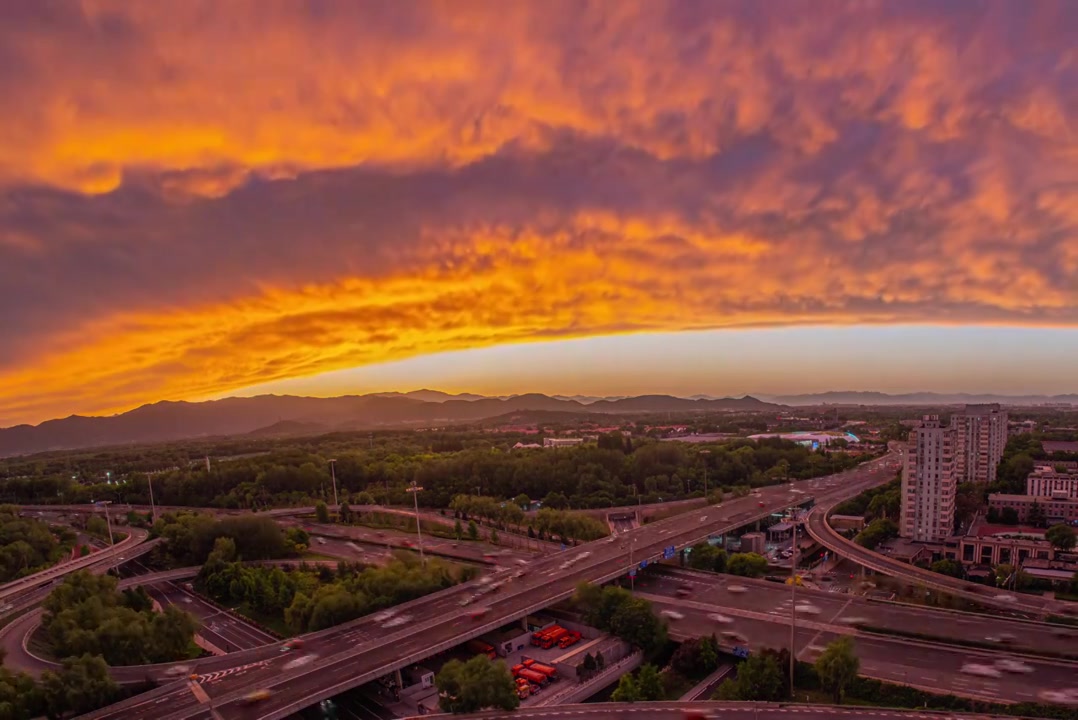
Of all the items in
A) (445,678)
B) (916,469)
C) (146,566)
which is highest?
(916,469)

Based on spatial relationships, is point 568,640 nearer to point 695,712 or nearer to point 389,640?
point 389,640

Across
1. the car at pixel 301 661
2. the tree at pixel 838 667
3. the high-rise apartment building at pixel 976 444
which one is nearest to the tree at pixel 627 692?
the tree at pixel 838 667

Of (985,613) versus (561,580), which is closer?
(985,613)

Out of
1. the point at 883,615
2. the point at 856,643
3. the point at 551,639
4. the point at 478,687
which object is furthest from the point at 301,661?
the point at 883,615

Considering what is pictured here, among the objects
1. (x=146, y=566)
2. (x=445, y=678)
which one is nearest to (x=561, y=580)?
(x=445, y=678)

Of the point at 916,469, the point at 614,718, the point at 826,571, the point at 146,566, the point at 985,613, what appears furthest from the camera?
the point at 146,566

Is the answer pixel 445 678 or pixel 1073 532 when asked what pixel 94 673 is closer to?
pixel 445 678
